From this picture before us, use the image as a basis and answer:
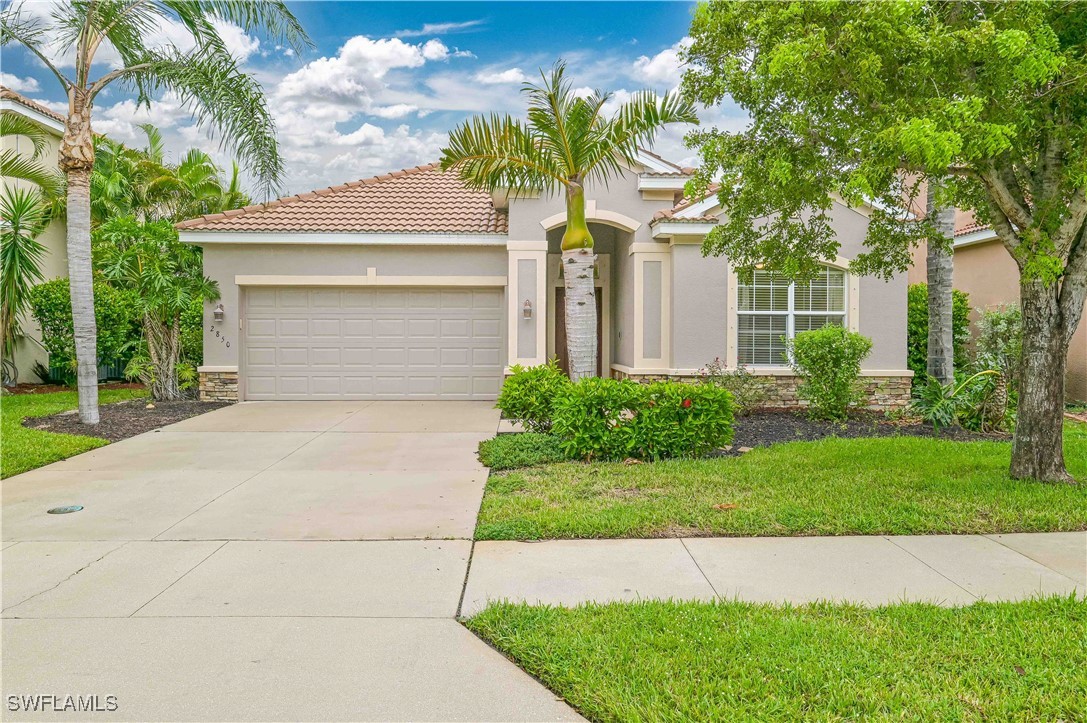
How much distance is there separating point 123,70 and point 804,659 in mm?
12216

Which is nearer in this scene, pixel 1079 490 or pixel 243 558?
pixel 243 558

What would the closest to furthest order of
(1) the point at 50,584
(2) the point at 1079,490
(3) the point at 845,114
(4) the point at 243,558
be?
(1) the point at 50,584 → (4) the point at 243,558 → (3) the point at 845,114 → (2) the point at 1079,490

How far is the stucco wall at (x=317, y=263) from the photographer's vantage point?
530 inches

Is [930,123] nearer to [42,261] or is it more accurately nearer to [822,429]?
[822,429]

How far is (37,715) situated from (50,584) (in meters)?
1.70

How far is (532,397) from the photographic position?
912 centimetres

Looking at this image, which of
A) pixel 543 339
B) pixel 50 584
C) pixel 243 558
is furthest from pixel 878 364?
pixel 50 584

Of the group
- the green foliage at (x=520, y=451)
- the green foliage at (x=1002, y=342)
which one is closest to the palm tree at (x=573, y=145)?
the green foliage at (x=520, y=451)

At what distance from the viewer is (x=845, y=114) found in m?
5.92

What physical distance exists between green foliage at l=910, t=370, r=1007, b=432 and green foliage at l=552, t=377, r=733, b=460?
14.2 feet

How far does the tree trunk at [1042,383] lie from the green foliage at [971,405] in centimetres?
355

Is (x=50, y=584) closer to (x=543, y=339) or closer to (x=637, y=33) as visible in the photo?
(x=543, y=339)

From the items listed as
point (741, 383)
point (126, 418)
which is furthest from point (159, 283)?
point (741, 383)

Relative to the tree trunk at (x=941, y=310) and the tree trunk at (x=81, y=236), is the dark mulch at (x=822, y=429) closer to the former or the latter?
the tree trunk at (x=941, y=310)
